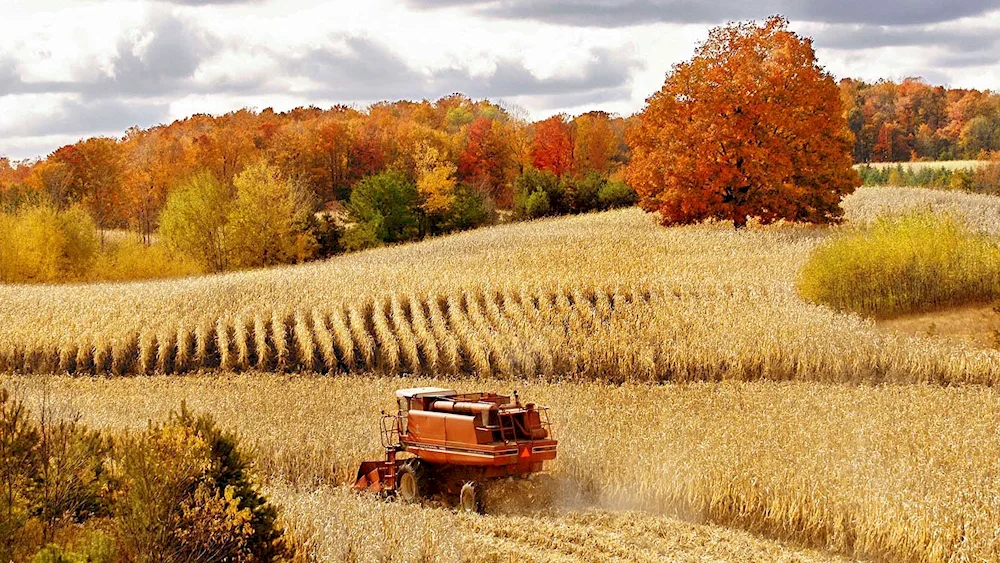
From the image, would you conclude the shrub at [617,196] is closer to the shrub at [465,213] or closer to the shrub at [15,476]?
the shrub at [465,213]

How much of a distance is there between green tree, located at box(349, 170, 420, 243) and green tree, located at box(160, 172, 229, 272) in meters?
7.17

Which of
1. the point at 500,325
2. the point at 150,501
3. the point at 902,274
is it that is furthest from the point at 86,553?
the point at 902,274

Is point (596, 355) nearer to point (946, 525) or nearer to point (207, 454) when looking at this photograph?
point (946, 525)

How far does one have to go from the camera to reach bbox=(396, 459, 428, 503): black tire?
49.2ft

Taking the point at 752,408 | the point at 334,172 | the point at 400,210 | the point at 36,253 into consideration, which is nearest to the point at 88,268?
the point at 36,253

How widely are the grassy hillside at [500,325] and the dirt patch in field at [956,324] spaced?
5.95 ft

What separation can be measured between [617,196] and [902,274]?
34277 millimetres

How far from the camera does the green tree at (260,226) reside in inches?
2146

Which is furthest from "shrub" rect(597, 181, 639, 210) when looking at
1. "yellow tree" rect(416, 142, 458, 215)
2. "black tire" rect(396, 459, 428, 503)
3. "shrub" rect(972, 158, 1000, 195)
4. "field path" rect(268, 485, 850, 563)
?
"field path" rect(268, 485, 850, 563)

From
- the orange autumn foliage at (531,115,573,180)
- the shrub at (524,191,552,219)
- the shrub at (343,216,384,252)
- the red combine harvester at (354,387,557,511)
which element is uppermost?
the orange autumn foliage at (531,115,573,180)

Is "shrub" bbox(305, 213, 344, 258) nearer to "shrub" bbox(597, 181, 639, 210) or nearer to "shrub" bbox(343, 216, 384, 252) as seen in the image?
"shrub" bbox(343, 216, 384, 252)

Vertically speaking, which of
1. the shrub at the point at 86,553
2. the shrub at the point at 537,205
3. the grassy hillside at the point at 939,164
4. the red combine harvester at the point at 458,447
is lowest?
the red combine harvester at the point at 458,447

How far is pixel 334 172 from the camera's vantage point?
81688mm

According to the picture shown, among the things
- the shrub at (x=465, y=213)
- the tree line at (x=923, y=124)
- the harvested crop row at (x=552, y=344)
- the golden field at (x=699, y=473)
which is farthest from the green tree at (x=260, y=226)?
the tree line at (x=923, y=124)
